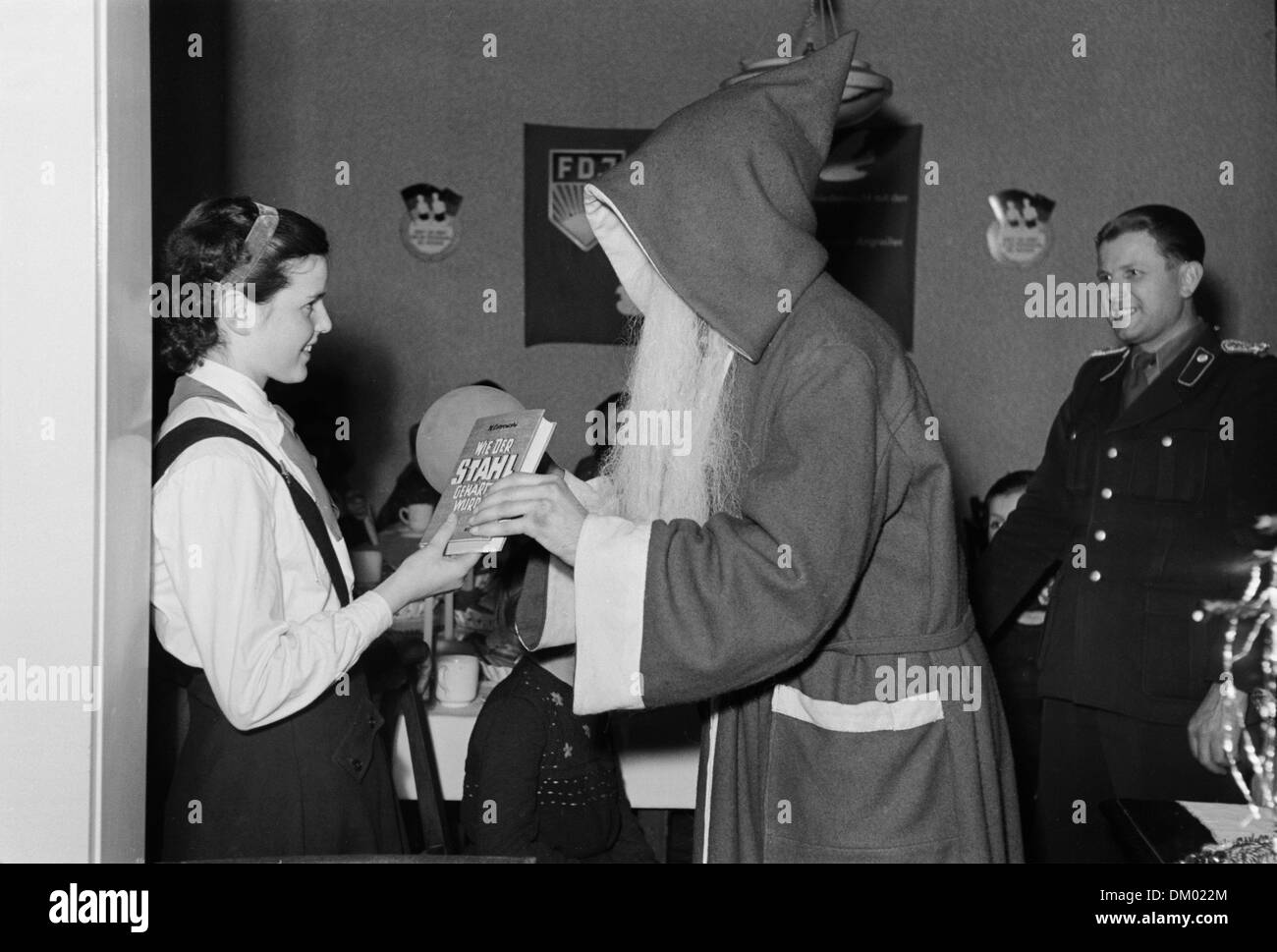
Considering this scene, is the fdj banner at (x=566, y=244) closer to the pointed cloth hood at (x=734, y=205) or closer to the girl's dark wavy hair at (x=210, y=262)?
the girl's dark wavy hair at (x=210, y=262)

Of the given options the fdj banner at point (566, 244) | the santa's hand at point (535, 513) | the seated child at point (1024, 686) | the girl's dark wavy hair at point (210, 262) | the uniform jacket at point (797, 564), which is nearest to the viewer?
the uniform jacket at point (797, 564)

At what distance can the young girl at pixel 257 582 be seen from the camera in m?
1.78

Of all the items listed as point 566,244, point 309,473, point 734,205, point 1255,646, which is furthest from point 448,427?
point 566,244

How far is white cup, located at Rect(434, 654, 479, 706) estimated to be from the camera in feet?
9.73

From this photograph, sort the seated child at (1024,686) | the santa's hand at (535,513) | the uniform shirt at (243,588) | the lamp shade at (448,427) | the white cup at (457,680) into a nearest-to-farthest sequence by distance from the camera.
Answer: the santa's hand at (535,513), the uniform shirt at (243,588), the lamp shade at (448,427), the white cup at (457,680), the seated child at (1024,686)

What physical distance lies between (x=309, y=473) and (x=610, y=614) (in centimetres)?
67

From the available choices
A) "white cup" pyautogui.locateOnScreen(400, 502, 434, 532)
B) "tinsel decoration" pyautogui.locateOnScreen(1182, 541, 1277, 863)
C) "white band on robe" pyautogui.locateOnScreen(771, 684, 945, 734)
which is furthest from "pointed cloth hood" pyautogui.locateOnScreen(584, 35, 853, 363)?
"white cup" pyautogui.locateOnScreen(400, 502, 434, 532)

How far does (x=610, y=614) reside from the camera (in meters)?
1.58

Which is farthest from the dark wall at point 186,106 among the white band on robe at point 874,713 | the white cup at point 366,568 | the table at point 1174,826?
the table at point 1174,826

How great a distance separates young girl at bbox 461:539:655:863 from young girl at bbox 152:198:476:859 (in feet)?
1.36

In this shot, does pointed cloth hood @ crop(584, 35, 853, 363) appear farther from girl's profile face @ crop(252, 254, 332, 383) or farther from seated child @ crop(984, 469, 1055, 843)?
seated child @ crop(984, 469, 1055, 843)

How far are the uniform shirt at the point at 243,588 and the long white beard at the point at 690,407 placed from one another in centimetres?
49

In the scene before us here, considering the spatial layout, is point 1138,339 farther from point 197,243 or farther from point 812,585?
point 197,243
